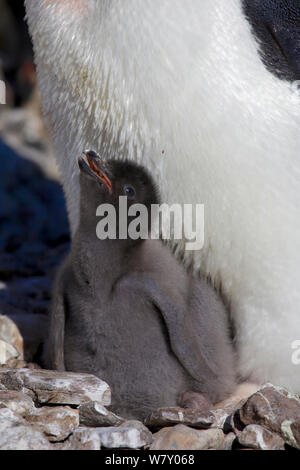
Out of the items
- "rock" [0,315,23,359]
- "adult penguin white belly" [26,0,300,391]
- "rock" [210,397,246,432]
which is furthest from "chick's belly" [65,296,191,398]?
"rock" [0,315,23,359]

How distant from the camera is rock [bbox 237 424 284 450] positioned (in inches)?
74.9

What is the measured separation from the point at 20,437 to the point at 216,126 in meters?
0.92

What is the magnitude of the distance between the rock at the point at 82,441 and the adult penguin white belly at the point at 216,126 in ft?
Result: 1.98

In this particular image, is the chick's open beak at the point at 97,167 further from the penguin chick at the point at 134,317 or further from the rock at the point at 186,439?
the rock at the point at 186,439

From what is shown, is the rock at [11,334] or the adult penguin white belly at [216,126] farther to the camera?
the rock at [11,334]

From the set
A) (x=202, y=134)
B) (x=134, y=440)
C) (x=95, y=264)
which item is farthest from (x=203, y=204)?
(x=134, y=440)

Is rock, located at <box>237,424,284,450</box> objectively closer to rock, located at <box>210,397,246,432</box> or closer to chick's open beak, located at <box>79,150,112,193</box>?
rock, located at <box>210,397,246,432</box>

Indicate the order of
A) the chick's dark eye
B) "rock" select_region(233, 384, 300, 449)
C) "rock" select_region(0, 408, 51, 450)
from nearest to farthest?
"rock" select_region(0, 408, 51, 450) → "rock" select_region(233, 384, 300, 449) → the chick's dark eye

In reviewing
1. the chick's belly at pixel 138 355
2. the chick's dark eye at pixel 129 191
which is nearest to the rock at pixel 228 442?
the chick's belly at pixel 138 355

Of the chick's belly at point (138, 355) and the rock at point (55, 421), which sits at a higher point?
the chick's belly at point (138, 355)

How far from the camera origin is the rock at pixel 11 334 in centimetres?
268

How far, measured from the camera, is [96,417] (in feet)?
6.72

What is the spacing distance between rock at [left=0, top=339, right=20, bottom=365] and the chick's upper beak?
624 millimetres

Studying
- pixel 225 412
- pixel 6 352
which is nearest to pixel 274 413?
pixel 225 412
